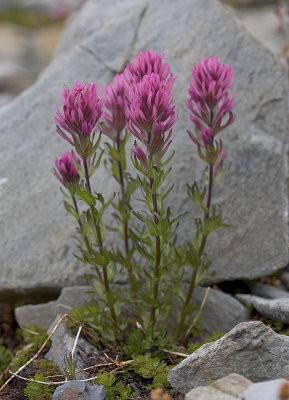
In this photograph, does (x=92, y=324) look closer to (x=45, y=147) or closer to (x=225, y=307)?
(x=225, y=307)

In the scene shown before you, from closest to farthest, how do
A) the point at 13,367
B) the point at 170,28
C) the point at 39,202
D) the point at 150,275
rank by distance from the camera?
the point at 150,275
the point at 13,367
the point at 39,202
the point at 170,28

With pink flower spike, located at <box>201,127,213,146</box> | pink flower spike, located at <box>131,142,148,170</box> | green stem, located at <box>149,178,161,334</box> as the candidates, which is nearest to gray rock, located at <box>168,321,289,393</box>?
green stem, located at <box>149,178,161,334</box>

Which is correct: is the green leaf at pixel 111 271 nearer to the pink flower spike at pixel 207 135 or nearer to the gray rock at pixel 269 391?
the pink flower spike at pixel 207 135

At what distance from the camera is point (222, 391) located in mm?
2475

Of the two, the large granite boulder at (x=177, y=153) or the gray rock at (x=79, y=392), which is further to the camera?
the large granite boulder at (x=177, y=153)

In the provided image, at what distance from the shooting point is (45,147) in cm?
490

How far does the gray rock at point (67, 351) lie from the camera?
11.6 ft

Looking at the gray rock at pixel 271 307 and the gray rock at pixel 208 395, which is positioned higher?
the gray rock at pixel 208 395

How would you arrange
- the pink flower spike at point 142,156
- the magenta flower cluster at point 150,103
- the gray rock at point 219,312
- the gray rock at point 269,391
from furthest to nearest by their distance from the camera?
the gray rock at point 219,312
the pink flower spike at point 142,156
the magenta flower cluster at point 150,103
the gray rock at point 269,391

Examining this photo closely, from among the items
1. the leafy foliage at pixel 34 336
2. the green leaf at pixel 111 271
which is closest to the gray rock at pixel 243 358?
the green leaf at pixel 111 271

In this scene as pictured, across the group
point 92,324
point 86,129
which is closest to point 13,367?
point 92,324

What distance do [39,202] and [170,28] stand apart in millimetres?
2238

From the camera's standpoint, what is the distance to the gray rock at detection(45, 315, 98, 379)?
11.6ft

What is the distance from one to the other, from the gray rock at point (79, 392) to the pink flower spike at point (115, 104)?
1792mm
